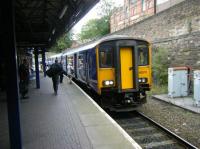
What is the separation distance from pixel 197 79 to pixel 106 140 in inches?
256

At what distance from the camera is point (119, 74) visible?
10852mm

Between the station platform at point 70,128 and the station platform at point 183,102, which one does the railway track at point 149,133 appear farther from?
the station platform at point 183,102

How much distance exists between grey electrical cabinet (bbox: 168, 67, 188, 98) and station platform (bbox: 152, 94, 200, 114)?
0.97 ft

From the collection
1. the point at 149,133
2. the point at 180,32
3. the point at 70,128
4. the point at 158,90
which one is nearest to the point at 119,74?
the point at 149,133

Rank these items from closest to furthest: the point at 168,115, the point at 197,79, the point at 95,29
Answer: the point at 168,115 → the point at 197,79 → the point at 95,29

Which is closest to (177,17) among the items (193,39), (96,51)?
(193,39)

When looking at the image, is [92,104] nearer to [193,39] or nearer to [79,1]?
[79,1]

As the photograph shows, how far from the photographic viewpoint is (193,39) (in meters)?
14.7

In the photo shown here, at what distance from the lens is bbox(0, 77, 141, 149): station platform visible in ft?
20.1

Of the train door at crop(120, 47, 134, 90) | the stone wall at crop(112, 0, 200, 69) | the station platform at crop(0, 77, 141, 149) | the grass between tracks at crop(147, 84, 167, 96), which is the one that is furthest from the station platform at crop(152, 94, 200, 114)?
the station platform at crop(0, 77, 141, 149)

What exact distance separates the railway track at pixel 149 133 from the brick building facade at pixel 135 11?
1947cm

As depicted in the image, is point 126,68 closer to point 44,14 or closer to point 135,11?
point 44,14

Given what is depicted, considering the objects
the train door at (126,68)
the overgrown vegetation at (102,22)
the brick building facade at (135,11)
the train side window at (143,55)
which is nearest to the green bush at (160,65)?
the train side window at (143,55)

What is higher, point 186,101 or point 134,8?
point 134,8
